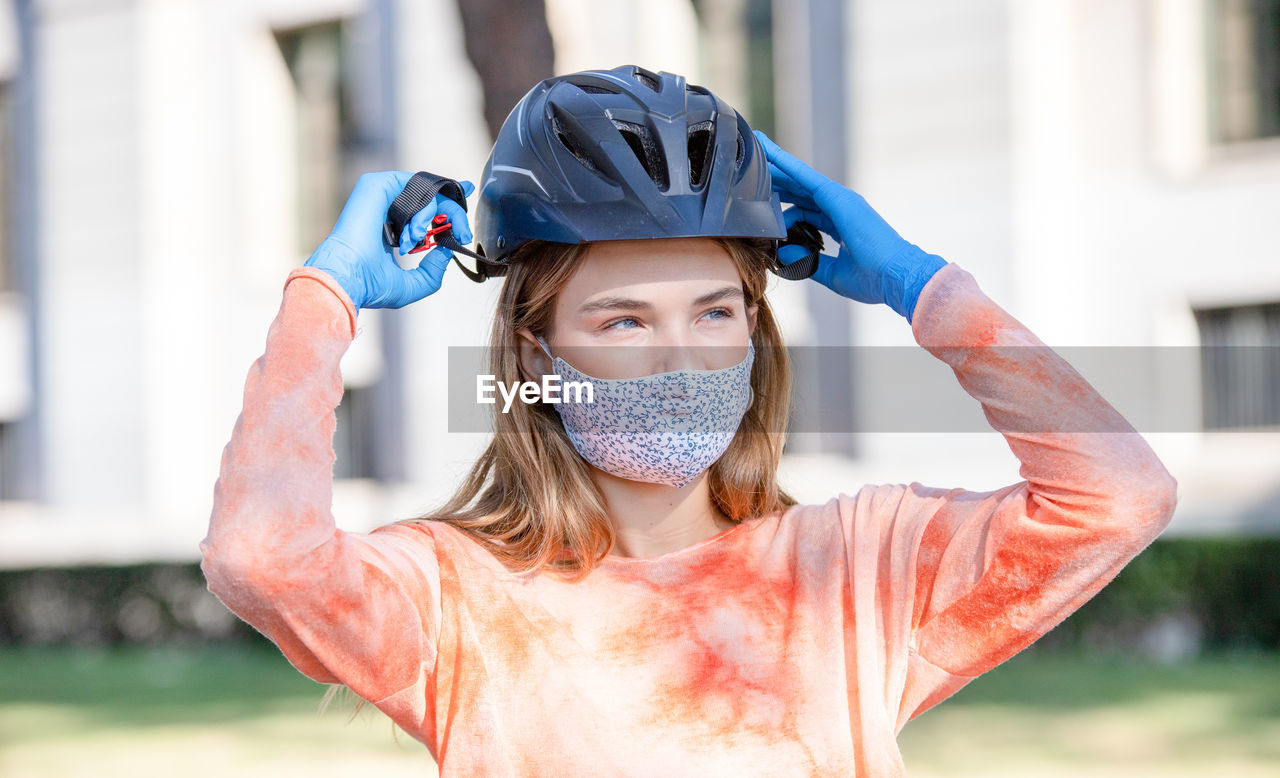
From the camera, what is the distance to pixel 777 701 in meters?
2.39

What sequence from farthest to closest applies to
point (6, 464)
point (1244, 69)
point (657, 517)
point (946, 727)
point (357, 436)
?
point (6, 464), point (357, 436), point (1244, 69), point (946, 727), point (657, 517)

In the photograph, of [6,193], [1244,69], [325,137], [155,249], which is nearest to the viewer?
[1244,69]

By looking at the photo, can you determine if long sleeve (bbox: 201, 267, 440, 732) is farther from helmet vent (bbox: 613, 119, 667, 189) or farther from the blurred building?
the blurred building

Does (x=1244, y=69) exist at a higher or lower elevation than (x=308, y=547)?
higher

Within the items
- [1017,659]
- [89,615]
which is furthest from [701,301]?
[89,615]

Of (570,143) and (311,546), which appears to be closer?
(311,546)

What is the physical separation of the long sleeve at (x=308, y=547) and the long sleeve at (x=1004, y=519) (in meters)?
0.81

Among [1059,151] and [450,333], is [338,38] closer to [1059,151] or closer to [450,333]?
[450,333]

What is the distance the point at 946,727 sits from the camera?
32.1 feet

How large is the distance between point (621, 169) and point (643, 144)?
11cm

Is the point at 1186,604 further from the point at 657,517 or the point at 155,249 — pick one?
the point at 155,249

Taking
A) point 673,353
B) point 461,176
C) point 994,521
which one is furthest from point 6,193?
point 994,521

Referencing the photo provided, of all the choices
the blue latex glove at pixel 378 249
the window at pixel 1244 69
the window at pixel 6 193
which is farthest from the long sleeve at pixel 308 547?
the window at pixel 6 193

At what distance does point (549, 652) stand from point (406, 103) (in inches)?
668
